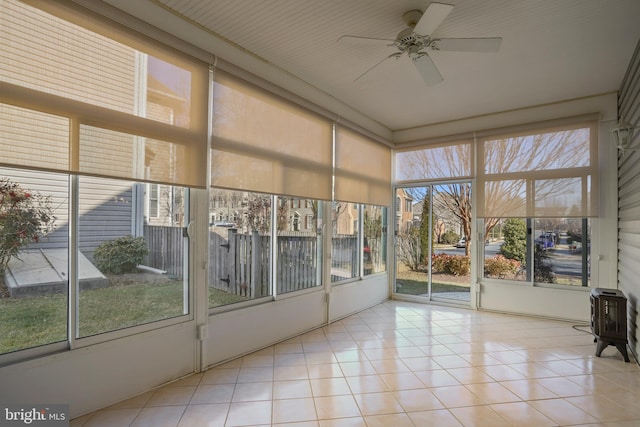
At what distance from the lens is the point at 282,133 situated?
3.47m

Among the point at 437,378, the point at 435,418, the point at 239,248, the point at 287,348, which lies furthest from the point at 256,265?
the point at 435,418

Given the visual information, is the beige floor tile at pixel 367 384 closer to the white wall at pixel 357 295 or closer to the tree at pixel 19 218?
the white wall at pixel 357 295

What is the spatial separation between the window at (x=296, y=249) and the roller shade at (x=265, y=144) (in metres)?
0.25

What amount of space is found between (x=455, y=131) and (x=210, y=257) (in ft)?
13.6

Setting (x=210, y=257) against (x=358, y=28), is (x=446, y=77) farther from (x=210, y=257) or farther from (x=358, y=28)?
(x=210, y=257)

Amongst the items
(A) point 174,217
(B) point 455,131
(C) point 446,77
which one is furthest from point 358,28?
(B) point 455,131

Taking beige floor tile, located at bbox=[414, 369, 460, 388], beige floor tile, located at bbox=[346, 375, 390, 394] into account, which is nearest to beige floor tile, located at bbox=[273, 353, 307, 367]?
beige floor tile, located at bbox=[346, 375, 390, 394]

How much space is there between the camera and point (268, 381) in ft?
8.75

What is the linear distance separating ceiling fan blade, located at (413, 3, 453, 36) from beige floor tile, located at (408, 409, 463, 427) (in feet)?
8.67

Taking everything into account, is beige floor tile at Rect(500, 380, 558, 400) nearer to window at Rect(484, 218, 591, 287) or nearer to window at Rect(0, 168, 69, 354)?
window at Rect(484, 218, 591, 287)

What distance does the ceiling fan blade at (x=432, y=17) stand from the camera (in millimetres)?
2008

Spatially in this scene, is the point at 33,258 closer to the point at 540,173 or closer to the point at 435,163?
the point at 435,163

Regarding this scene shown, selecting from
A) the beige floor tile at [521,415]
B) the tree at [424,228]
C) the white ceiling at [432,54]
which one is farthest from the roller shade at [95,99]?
the tree at [424,228]

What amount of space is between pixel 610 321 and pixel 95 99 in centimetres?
482
